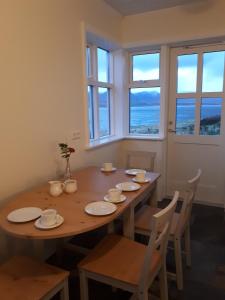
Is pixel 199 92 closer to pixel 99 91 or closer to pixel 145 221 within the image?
pixel 99 91

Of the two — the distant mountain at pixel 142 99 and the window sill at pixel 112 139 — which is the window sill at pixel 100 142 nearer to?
the window sill at pixel 112 139

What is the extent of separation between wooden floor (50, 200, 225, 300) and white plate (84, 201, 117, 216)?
0.78 metres

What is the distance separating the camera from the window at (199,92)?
3.20 meters

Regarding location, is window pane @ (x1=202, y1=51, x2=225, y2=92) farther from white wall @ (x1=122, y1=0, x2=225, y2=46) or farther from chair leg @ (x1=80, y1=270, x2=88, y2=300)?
chair leg @ (x1=80, y1=270, x2=88, y2=300)

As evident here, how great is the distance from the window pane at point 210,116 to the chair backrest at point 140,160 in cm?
110

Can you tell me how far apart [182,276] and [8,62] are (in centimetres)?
212

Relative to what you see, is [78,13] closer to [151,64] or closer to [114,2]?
[114,2]

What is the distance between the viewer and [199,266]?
2164 millimetres

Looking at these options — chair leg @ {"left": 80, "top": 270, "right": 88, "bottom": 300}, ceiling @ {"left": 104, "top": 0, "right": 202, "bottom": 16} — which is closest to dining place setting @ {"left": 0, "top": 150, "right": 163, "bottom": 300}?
chair leg @ {"left": 80, "top": 270, "right": 88, "bottom": 300}

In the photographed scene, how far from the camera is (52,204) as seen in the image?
1668 millimetres

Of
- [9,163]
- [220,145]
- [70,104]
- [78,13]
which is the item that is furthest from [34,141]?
[220,145]

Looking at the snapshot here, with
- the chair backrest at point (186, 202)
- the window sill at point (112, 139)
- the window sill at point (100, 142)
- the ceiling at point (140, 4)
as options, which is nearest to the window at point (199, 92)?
the window sill at point (112, 139)

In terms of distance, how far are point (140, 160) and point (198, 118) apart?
3.77 feet

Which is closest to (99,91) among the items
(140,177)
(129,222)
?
(140,177)
